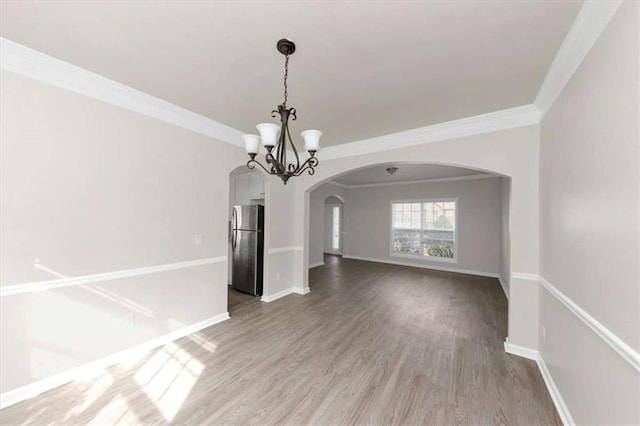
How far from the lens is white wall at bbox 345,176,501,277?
6426 millimetres

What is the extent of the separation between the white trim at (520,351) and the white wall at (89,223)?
12.3 ft

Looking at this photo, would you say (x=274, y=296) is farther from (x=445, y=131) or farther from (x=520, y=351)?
(x=445, y=131)

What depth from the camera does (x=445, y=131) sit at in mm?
3250

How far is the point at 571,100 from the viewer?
1819mm

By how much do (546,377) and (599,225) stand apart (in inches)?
69.4

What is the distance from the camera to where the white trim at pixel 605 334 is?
106 centimetres

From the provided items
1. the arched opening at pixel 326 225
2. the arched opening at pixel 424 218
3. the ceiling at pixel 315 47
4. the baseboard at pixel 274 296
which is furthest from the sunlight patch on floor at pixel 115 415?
the arched opening at pixel 326 225

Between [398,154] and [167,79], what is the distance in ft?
9.81

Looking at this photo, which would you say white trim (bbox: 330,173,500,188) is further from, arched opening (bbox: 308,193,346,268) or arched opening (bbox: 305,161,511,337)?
arched opening (bbox: 308,193,346,268)

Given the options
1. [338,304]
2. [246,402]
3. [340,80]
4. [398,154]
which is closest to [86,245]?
[246,402]

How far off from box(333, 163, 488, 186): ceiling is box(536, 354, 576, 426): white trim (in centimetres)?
409

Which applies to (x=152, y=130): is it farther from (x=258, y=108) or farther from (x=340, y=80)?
(x=340, y=80)

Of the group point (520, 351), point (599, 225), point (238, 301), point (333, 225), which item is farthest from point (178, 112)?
point (333, 225)

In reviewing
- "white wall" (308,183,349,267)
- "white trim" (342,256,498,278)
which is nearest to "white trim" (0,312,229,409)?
"white wall" (308,183,349,267)
